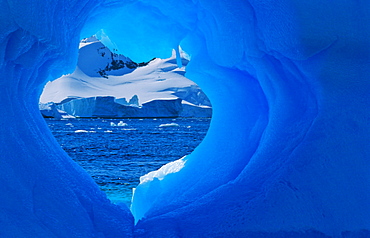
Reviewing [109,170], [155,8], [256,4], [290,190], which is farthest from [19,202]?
[109,170]

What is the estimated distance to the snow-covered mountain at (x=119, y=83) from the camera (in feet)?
146

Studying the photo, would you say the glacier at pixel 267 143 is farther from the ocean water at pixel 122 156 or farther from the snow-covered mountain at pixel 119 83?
the snow-covered mountain at pixel 119 83

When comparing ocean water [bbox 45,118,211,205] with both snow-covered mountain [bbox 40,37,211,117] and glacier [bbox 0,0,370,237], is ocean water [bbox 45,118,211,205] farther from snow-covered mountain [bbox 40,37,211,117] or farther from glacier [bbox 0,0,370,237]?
snow-covered mountain [bbox 40,37,211,117]

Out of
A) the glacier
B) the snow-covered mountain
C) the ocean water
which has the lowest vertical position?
the snow-covered mountain

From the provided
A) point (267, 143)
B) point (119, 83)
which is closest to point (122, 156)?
point (267, 143)

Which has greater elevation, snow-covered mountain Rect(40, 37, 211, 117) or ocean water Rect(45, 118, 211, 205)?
ocean water Rect(45, 118, 211, 205)

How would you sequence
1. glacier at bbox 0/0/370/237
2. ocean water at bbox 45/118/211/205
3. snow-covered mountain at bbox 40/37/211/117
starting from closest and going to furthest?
glacier at bbox 0/0/370/237, ocean water at bbox 45/118/211/205, snow-covered mountain at bbox 40/37/211/117

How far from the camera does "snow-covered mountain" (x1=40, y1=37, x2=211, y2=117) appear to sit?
146 ft

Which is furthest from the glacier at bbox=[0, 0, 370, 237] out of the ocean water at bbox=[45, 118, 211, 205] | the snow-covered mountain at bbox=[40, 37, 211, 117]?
the snow-covered mountain at bbox=[40, 37, 211, 117]

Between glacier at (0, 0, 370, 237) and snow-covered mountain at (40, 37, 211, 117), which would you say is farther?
snow-covered mountain at (40, 37, 211, 117)

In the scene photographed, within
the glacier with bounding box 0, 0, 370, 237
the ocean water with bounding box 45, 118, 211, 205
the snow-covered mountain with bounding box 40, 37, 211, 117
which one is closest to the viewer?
the glacier with bounding box 0, 0, 370, 237

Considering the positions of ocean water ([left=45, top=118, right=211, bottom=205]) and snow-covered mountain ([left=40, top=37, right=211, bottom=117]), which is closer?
ocean water ([left=45, top=118, right=211, bottom=205])

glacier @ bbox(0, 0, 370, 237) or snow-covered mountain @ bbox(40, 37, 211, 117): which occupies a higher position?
glacier @ bbox(0, 0, 370, 237)

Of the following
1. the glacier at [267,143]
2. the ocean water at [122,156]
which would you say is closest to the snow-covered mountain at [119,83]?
the ocean water at [122,156]
